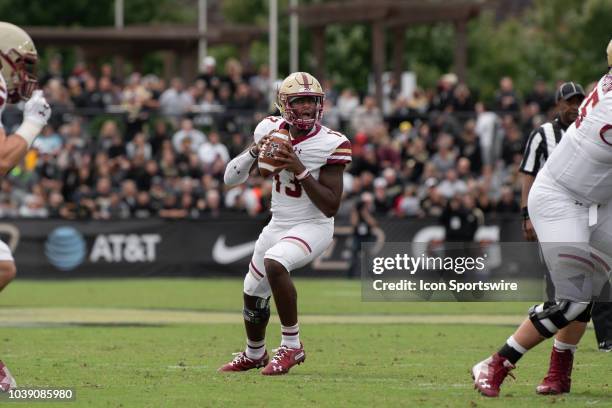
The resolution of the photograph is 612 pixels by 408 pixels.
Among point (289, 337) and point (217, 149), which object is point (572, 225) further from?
point (217, 149)

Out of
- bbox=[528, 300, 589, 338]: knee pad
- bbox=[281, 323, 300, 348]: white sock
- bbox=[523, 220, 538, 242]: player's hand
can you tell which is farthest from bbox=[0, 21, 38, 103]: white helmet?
bbox=[523, 220, 538, 242]: player's hand

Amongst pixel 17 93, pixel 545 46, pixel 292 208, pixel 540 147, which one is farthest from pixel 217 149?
pixel 545 46

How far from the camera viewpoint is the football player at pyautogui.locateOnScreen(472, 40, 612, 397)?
8055 millimetres

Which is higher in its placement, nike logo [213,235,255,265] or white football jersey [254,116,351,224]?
white football jersey [254,116,351,224]

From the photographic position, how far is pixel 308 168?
956 centimetres

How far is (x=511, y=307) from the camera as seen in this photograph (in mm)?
17984

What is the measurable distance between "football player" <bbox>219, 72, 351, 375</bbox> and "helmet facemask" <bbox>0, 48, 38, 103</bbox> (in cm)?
188

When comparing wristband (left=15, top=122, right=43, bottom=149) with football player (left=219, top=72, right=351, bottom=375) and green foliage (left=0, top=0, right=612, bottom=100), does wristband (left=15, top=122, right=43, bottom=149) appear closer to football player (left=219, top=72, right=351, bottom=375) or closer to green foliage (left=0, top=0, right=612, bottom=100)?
football player (left=219, top=72, right=351, bottom=375)

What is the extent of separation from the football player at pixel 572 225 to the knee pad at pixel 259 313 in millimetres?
1924

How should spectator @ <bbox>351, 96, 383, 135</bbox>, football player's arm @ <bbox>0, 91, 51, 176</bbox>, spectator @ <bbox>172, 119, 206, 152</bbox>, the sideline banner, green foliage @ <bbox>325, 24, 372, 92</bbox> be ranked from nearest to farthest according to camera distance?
1. football player's arm @ <bbox>0, 91, 51, 176</bbox>
2. the sideline banner
3. spectator @ <bbox>172, 119, 206, 152</bbox>
4. spectator @ <bbox>351, 96, 383, 135</bbox>
5. green foliage @ <bbox>325, 24, 372, 92</bbox>

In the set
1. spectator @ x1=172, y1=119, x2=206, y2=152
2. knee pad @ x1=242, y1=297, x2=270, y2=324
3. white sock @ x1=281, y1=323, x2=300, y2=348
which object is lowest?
spectator @ x1=172, y1=119, x2=206, y2=152

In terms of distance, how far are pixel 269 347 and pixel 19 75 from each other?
4.25m

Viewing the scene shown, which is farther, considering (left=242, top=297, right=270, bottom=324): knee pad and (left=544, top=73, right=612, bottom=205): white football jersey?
(left=242, top=297, right=270, bottom=324): knee pad

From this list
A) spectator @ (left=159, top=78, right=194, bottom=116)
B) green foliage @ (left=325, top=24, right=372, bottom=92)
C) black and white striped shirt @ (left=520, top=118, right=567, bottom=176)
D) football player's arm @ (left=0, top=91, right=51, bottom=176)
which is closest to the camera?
football player's arm @ (left=0, top=91, right=51, bottom=176)
